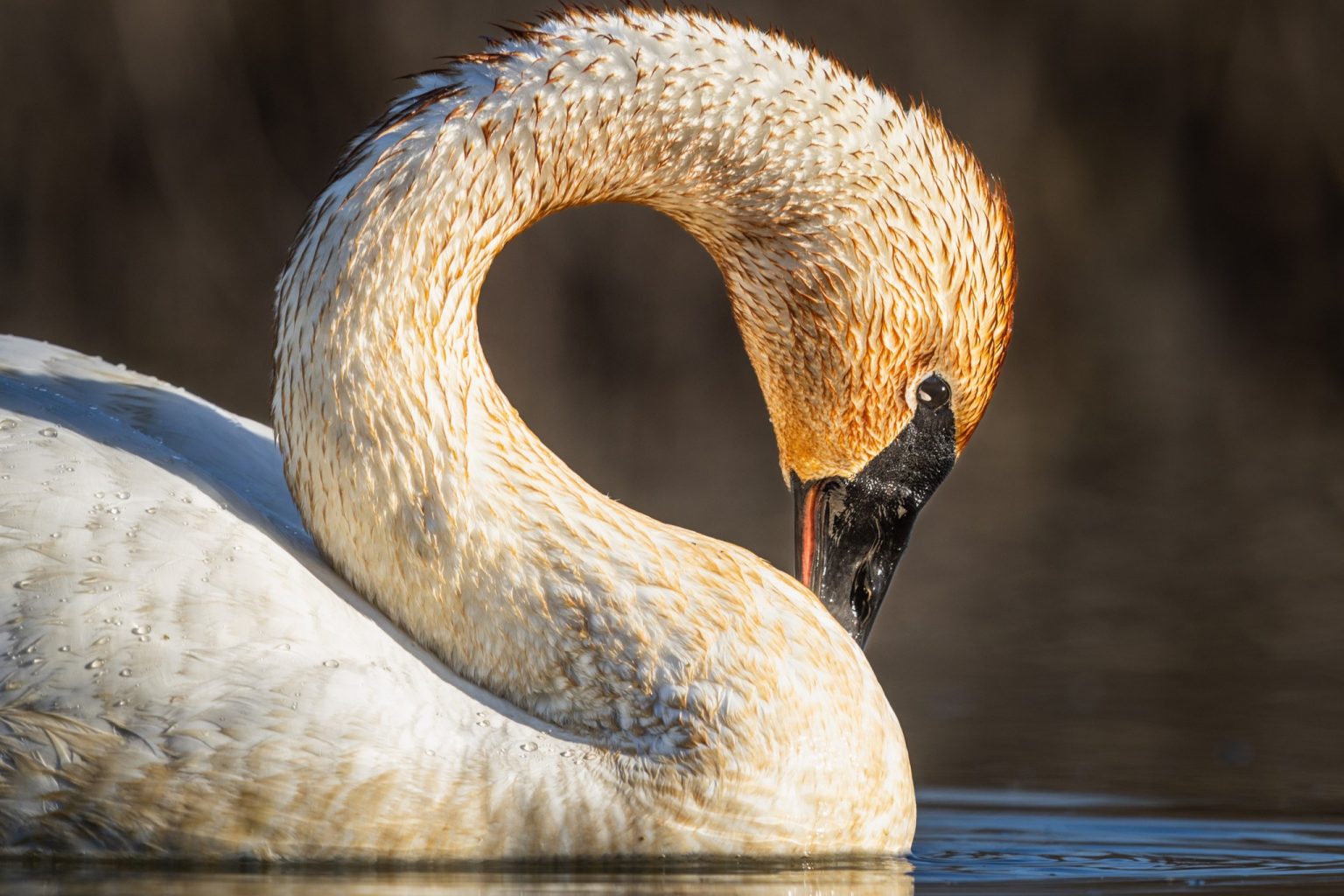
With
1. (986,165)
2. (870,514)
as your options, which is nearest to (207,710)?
(870,514)

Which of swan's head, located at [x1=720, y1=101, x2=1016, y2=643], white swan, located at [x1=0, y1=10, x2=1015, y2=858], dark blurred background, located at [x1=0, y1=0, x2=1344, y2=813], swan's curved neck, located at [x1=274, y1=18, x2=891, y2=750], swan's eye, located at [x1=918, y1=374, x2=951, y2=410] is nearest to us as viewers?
→ white swan, located at [x1=0, y1=10, x2=1015, y2=858]

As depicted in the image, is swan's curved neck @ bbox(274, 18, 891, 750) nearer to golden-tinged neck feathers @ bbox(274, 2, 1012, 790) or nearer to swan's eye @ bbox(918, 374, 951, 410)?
golden-tinged neck feathers @ bbox(274, 2, 1012, 790)

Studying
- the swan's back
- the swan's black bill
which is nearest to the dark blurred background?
the swan's black bill

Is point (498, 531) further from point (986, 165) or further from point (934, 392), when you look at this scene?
point (986, 165)

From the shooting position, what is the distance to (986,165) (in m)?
12.1

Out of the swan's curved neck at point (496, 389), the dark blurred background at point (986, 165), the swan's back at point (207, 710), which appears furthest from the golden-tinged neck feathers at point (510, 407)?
the dark blurred background at point (986, 165)

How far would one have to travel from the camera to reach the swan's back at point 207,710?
3.40 m

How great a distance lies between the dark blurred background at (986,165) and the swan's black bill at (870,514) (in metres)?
5.11

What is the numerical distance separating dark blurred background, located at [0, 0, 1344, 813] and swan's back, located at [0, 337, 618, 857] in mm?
5872

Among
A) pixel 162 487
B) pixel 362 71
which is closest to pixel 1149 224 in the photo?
pixel 362 71

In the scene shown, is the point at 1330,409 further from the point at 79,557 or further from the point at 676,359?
the point at 79,557

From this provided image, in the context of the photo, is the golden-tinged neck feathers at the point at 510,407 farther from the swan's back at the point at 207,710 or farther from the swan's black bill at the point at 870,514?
the swan's back at the point at 207,710

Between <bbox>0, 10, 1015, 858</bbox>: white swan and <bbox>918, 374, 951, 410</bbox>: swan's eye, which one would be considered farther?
<bbox>918, 374, 951, 410</bbox>: swan's eye

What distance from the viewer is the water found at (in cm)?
333
